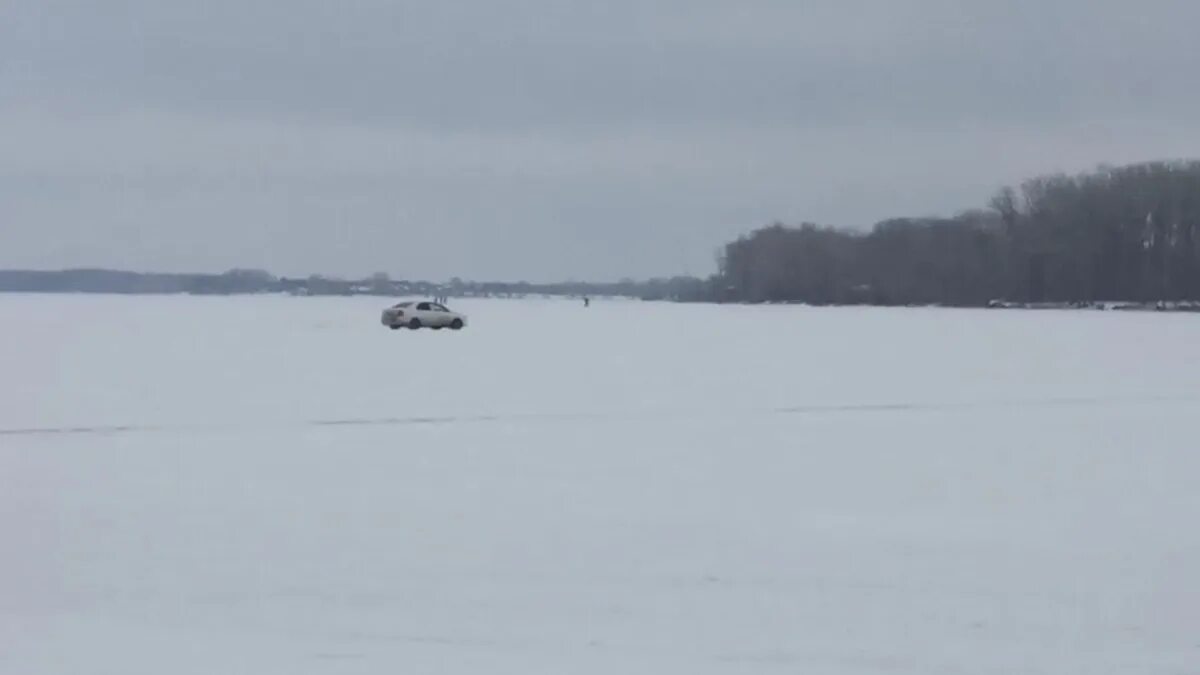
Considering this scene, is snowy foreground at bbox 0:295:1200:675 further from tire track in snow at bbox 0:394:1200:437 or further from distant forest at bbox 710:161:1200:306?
distant forest at bbox 710:161:1200:306

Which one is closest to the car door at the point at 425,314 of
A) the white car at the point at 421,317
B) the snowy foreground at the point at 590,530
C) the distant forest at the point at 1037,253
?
the white car at the point at 421,317

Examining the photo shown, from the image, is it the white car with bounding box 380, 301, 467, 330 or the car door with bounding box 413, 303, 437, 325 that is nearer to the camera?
the white car with bounding box 380, 301, 467, 330

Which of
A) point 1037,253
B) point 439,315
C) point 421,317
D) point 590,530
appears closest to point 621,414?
point 590,530

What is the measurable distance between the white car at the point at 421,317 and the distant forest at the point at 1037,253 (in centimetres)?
8603

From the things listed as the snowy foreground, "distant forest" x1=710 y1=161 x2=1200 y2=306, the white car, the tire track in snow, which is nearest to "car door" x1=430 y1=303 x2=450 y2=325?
the white car

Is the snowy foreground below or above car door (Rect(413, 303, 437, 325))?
below

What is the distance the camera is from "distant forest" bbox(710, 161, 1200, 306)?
126 m

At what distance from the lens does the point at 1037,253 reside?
425ft

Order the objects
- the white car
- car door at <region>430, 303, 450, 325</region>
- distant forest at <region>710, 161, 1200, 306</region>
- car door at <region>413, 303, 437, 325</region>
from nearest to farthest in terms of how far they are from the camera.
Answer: the white car < car door at <region>413, 303, 437, 325</region> < car door at <region>430, 303, 450, 325</region> < distant forest at <region>710, 161, 1200, 306</region>

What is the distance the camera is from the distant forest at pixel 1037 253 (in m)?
126

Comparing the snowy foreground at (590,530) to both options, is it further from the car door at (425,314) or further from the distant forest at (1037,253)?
the distant forest at (1037,253)

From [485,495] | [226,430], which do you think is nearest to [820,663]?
[485,495]

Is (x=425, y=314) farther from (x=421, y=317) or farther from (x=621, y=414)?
(x=621, y=414)

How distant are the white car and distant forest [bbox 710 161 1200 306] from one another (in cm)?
8603
